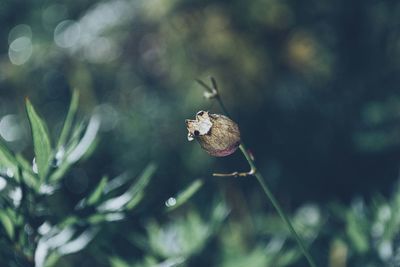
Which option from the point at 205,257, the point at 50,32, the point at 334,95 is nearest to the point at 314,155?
the point at 334,95

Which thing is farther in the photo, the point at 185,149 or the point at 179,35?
the point at 179,35

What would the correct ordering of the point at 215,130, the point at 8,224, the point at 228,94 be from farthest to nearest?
the point at 228,94 → the point at 8,224 → the point at 215,130

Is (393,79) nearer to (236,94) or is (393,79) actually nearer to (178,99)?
(236,94)

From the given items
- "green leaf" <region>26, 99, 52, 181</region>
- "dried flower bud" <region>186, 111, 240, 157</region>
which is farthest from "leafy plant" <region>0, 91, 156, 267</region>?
"dried flower bud" <region>186, 111, 240, 157</region>

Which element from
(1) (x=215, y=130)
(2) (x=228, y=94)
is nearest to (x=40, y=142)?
(1) (x=215, y=130)

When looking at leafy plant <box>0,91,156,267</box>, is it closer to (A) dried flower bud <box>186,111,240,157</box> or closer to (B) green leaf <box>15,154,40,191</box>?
(B) green leaf <box>15,154,40,191</box>

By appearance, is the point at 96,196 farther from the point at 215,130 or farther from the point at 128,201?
the point at 215,130
